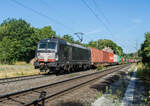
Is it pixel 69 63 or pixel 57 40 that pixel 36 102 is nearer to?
pixel 57 40

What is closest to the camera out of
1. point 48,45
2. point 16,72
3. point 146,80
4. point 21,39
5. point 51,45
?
point 146,80

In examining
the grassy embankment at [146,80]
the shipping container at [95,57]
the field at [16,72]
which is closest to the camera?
the grassy embankment at [146,80]

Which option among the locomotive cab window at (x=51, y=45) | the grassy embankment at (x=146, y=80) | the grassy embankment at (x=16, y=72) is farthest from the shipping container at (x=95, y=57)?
the locomotive cab window at (x=51, y=45)

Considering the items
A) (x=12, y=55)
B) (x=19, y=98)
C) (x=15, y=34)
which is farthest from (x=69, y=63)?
(x=15, y=34)

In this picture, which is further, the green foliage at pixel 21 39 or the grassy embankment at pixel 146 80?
the green foliage at pixel 21 39

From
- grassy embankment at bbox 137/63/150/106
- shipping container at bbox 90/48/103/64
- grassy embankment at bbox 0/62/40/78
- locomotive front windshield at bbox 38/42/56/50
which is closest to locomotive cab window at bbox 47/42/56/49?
locomotive front windshield at bbox 38/42/56/50

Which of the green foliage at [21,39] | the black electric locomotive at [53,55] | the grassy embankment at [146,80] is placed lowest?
the grassy embankment at [146,80]

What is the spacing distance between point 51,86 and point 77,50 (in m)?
11.0

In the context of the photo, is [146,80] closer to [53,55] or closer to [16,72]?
[53,55]

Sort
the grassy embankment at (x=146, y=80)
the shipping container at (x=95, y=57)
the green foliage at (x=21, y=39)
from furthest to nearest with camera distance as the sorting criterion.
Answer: the green foliage at (x=21, y=39) → the shipping container at (x=95, y=57) → the grassy embankment at (x=146, y=80)

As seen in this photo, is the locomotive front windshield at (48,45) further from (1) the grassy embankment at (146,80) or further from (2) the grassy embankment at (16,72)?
(1) the grassy embankment at (146,80)

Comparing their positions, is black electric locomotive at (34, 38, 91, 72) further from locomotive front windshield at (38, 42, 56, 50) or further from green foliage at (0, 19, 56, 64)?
green foliage at (0, 19, 56, 64)

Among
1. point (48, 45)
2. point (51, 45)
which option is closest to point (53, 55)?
point (51, 45)

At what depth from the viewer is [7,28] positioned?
4888 centimetres
